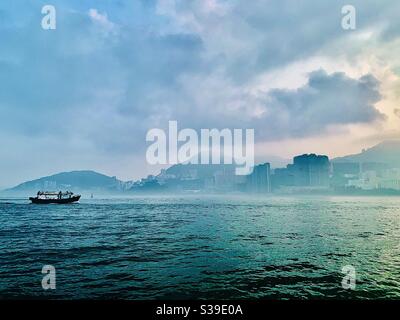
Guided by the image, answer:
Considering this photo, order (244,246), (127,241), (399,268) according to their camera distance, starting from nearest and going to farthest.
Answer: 1. (399,268)
2. (244,246)
3. (127,241)

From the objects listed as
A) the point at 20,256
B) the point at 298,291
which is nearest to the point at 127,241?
the point at 20,256

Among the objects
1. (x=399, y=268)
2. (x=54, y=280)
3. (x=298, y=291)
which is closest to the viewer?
(x=298, y=291)

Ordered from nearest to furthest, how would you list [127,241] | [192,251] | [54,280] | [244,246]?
1. [54,280]
2. [192,251]
3. [244,246]
4. [127,241]

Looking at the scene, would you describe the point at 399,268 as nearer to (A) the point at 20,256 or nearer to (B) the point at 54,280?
(B) the point at 54,280

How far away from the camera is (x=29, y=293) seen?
1394cm

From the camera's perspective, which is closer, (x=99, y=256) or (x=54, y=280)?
(x=54, y=280)
